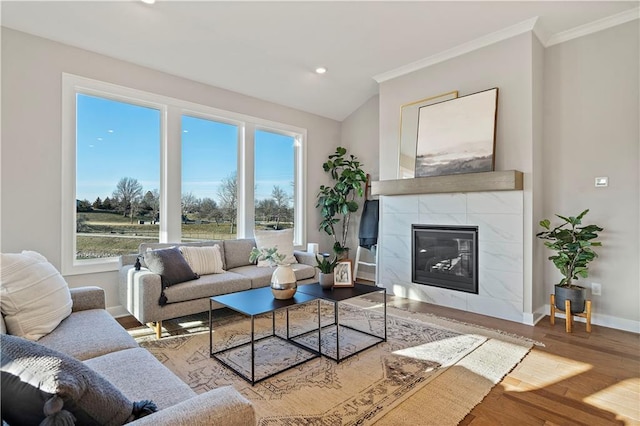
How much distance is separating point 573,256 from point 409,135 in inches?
88.5

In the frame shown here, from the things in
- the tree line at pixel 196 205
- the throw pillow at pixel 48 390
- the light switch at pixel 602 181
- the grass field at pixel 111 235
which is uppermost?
the light switch at pixel 602 181

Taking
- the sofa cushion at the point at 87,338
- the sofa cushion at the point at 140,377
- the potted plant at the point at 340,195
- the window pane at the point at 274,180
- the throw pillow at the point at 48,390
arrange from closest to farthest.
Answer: the throw pillow at the point at 48,390, the sofa cushion at the point at 140,377, the sofa cushion at the point at 87,338, the window pane at the point at 274,180, the potted plant at the point at 340,195

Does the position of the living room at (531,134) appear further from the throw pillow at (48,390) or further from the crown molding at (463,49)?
the throw pillow at (48,390)

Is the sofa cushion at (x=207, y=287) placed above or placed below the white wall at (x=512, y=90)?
below

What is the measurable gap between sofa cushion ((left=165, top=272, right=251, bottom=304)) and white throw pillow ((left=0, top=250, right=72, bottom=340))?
41.7 inches

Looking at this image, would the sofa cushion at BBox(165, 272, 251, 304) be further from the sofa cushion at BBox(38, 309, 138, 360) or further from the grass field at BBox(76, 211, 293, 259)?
the grass field at BBox(76, 211, 293, 259)

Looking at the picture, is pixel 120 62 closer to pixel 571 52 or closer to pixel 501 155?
pixel 501 155

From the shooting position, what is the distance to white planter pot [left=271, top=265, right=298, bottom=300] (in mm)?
2615

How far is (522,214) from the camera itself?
346cm

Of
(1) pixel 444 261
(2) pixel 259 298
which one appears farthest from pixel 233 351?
(1) pixel 444 261

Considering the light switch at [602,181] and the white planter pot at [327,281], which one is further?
the light switch at [602,181]

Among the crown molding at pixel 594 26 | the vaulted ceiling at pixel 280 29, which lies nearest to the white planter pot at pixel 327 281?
the vaulted ceiling at pixel 280 29

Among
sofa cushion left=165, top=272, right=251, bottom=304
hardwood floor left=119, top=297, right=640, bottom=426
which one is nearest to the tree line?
sofa cushion left=165, top=272, right=251, bottom=304

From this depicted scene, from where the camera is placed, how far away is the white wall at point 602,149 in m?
3.25
